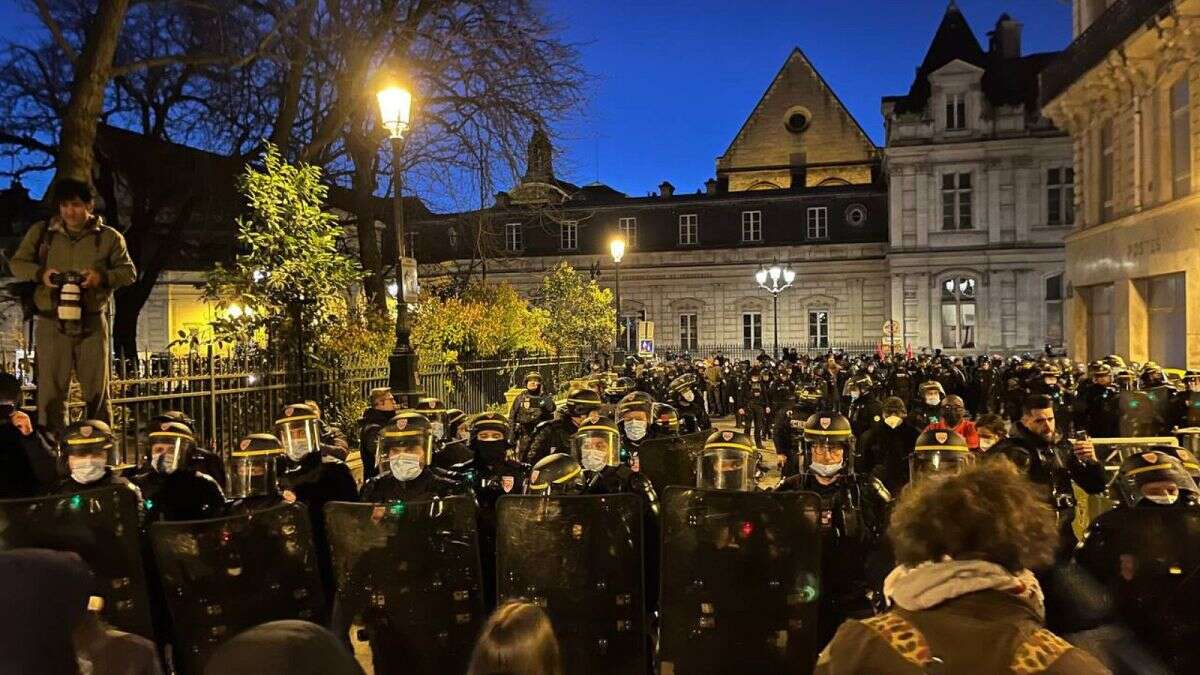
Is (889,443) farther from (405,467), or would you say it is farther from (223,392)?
(223,392)

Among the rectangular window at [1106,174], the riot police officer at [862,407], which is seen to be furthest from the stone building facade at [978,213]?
the riot police officer at [862,407]

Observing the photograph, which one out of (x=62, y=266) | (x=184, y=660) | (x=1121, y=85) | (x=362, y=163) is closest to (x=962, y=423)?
(x=184, y=660)

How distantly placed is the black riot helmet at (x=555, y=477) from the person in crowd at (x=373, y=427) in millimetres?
3304

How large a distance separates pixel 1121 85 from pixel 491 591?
2374cm

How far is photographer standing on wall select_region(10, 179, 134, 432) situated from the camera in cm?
729

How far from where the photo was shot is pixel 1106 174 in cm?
2495

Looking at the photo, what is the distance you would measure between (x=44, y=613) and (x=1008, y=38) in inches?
2252

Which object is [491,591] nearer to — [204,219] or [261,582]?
[261,582]

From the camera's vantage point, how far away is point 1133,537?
3980mm

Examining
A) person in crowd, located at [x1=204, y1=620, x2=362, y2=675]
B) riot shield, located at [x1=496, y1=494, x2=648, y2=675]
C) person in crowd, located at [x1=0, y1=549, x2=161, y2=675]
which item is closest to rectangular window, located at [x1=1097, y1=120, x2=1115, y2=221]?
riot shield, located at [x1=496, y1=494, x2=648, y2=675]

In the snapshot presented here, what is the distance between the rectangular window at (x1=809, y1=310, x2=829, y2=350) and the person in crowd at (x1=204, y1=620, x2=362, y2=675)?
1931 inches

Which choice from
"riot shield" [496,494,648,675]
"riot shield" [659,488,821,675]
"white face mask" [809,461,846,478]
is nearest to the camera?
"riot shield" [659,488,821,675]

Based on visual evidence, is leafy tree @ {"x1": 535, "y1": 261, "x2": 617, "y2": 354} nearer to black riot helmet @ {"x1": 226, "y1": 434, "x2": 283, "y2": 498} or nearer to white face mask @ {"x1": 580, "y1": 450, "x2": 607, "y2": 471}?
white face mask @ {"x1": 580, "y1": 450, "x2": 607, "y2": 471}

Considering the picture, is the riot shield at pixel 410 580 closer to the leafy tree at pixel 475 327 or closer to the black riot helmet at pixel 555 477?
the black riot helmet at pixel 555 477
